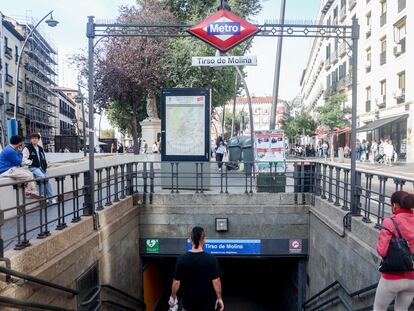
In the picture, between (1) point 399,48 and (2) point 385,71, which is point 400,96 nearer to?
(1) point 399,48

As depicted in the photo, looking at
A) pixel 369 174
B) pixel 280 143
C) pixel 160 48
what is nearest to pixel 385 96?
pixel 160 48

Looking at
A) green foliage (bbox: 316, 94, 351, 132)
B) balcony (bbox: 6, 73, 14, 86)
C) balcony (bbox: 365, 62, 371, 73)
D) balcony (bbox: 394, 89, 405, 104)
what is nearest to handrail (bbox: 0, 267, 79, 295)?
balcony (bbox: 394, 89, 405, 104)

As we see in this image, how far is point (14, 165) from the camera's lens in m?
7.21

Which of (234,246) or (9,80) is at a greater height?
(9,80)

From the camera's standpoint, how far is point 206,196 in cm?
1017

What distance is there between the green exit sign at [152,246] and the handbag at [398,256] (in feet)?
23.3

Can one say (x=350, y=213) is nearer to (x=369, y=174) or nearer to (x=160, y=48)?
(x=369, y=174)

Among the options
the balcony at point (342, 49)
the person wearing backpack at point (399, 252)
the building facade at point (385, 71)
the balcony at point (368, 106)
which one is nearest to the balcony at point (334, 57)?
the balcony at point (342, 49)

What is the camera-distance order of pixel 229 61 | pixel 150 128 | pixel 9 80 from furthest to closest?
pixel 9 80
pixel 150 128
pixel 229 61

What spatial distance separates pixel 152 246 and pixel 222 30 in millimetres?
5779

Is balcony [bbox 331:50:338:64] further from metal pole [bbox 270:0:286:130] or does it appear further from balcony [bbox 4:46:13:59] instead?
balcony [bbox 4:46:13:59]

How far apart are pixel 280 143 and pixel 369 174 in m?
4.85

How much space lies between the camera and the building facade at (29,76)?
42.5 metres

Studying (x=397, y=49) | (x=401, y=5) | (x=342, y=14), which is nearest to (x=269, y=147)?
(x=397, y=49)
